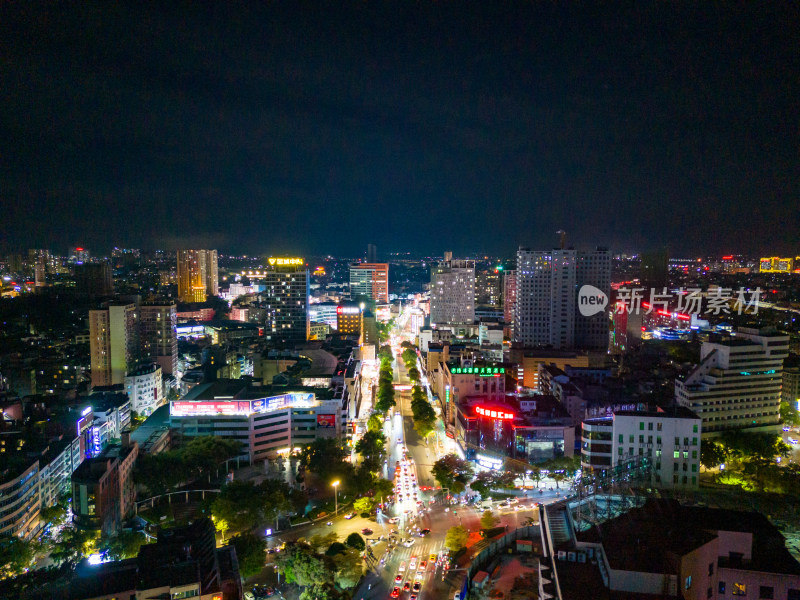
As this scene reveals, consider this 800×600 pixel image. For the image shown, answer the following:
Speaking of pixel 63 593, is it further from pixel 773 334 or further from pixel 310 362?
pixel 773 334

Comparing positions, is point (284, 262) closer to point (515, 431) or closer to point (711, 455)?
point (515, 431)

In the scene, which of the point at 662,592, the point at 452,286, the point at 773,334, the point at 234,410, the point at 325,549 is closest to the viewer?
the point at 662,592

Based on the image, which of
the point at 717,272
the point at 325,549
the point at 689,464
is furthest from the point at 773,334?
the point at 717,272

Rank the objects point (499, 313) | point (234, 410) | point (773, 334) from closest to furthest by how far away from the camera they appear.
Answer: point (234, 410), point (773, 334), point (499, 313)

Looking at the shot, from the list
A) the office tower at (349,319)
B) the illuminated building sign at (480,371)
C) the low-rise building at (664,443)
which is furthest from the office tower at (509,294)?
the low-rise building at (664,443)

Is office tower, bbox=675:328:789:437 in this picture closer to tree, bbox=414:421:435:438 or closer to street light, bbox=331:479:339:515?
tree, bbox=414:421:435:438

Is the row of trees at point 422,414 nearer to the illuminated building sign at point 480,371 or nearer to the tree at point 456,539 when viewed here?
the illuminated building sign at point 480,371
